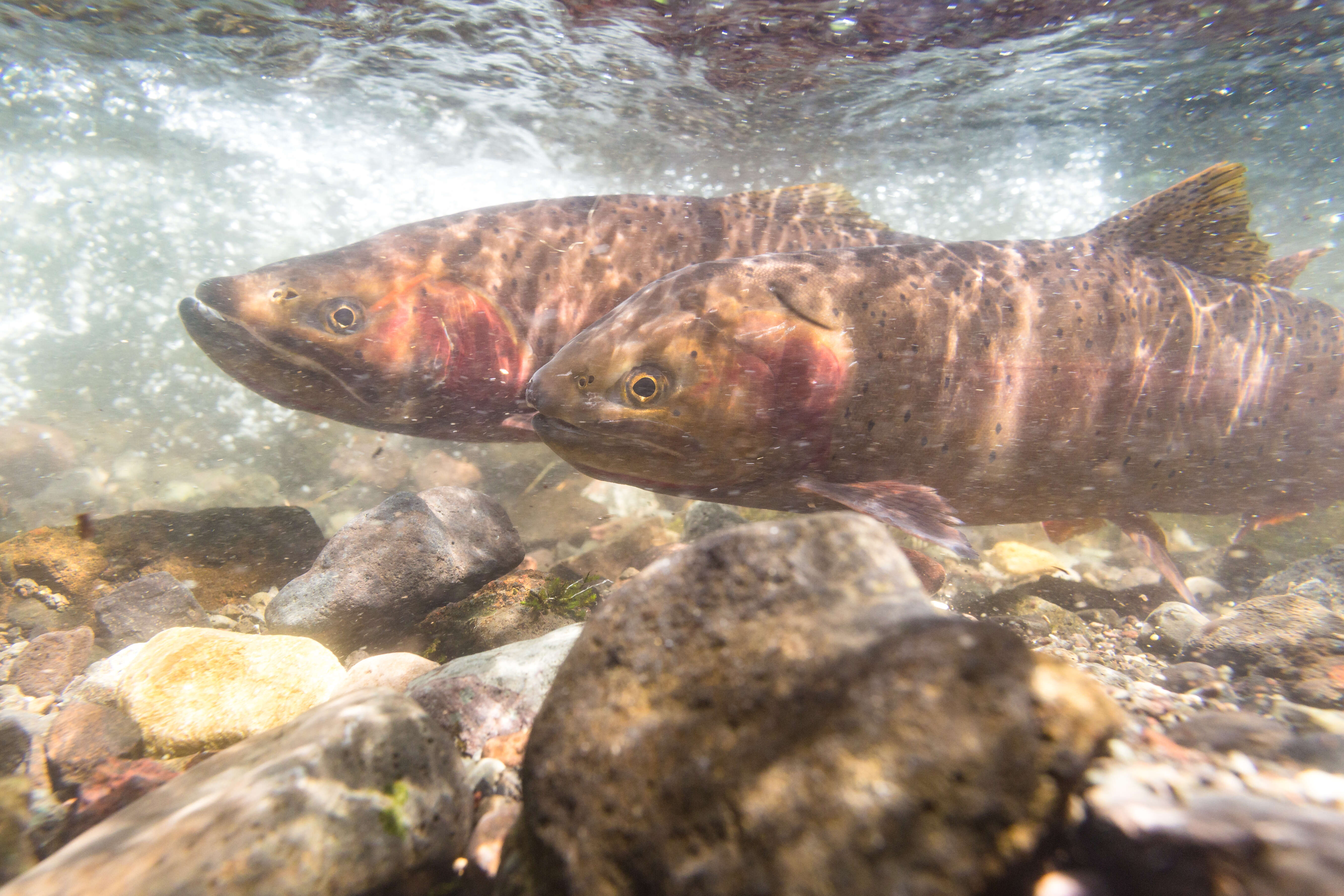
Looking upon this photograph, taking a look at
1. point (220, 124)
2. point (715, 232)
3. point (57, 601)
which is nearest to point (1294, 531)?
point (715, 232)

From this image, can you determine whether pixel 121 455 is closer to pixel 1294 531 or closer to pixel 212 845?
pixel 212 845

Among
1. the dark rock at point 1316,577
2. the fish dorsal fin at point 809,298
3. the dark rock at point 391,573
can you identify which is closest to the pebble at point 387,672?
the dark rock at point 391,573

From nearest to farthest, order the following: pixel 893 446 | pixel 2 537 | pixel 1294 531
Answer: pixel 893 446 → pixel 1294 531 → pixel 2 537

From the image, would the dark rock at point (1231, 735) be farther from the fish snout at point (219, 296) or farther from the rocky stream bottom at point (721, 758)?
the fish snout at point (219, 296)

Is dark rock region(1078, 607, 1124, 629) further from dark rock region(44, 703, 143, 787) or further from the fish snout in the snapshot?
the fish snout

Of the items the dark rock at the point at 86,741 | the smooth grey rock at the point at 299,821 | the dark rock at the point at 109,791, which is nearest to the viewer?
the smooth grey rock at the point at 299,821

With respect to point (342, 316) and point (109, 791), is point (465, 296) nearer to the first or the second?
point (342, 316)
